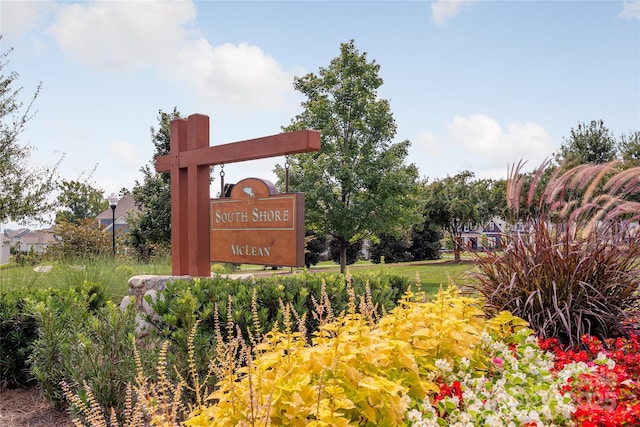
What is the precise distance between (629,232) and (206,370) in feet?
12.4

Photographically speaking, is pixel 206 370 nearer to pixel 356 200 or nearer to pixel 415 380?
pixel 415 380

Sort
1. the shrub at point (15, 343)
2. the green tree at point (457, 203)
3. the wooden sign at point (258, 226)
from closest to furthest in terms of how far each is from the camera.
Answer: the shrub at point (15, 343) → the wooden sign at point (258, 226) → the green tree at point (457, 203)

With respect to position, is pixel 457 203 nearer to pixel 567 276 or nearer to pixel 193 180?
pixel 193 180

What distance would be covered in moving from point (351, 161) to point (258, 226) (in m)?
9.07

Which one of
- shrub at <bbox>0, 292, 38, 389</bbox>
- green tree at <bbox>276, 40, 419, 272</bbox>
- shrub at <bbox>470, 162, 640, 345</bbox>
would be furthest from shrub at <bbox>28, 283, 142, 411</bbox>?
green tree at <bbox>276, 40, 419, 272</bbox>

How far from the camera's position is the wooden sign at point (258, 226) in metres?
5.23

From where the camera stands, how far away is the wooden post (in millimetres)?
6055

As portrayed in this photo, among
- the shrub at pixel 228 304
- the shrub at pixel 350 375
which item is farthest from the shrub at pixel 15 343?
the shrub at pixel 350 375

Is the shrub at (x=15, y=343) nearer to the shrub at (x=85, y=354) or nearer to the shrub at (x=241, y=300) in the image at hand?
the shrub at (x=85, y=354)

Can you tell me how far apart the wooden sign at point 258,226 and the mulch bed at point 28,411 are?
230 cm

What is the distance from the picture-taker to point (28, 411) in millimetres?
4324

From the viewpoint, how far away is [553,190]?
170 inches

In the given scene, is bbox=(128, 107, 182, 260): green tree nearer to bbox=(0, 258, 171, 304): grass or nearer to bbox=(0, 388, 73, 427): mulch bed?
bbox=(0, 258, 171, 304): grass

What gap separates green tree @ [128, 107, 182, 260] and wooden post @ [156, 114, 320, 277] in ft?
36.3
